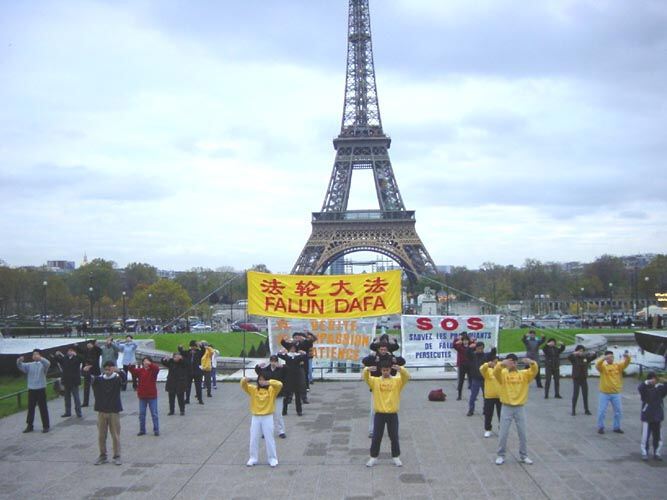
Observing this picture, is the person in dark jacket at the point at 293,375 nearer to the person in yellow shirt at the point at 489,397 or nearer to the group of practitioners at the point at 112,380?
the group of practitioners at the point at 112,380

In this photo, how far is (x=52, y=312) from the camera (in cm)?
9119

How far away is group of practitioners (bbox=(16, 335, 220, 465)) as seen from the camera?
11070 millimetres

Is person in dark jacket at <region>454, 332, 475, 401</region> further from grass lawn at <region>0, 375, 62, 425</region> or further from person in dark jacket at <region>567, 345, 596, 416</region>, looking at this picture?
grass lawn at <region>0, 375, 62, 425</region>

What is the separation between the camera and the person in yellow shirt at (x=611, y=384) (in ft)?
40.1

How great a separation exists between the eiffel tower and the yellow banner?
57.9 m

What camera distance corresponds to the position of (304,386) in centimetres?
1599

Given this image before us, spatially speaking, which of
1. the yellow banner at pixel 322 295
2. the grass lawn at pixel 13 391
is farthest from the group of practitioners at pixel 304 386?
the yellow banner at pixel 322 295

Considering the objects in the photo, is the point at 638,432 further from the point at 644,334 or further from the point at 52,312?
the point at 52,312

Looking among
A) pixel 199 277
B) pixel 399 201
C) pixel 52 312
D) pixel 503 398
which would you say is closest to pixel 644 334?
pixel 503 398

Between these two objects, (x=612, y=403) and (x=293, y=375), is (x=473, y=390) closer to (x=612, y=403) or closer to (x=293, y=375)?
(x=612, y=403)

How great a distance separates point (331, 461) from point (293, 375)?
3840 millimetres

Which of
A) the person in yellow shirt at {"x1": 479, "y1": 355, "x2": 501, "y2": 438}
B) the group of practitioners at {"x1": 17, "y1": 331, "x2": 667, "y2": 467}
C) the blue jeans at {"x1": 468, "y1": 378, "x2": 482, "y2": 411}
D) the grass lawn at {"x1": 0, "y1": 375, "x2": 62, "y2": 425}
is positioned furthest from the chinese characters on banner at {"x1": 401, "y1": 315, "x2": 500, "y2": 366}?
the grass lawn at {"x1": 0, "y1": 375, "x2": 62, "y2": 425}

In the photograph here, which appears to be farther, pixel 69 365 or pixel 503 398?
pixel 69 365

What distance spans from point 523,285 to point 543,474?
103609mm
